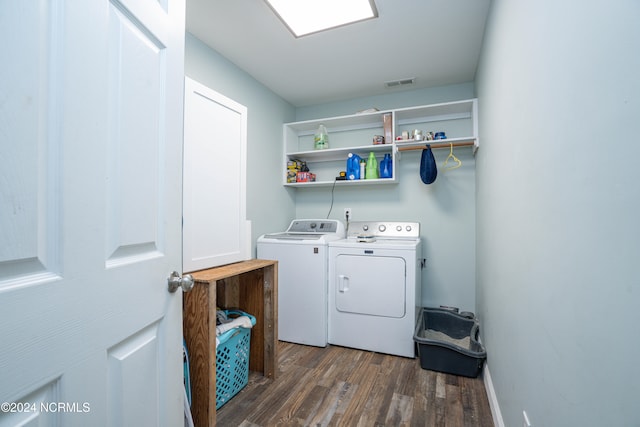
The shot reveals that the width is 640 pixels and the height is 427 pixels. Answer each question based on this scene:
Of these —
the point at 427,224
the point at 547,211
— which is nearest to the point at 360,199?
the point at 427,224

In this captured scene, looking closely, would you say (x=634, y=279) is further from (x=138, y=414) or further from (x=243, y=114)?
(x=243, y=114)

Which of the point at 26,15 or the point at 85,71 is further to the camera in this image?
the point at 85,71

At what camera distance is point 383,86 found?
2.89 metres

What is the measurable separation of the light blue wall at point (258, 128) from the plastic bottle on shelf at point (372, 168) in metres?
0.95

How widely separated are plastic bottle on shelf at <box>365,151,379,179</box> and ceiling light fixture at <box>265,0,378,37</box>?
1252 millimetres

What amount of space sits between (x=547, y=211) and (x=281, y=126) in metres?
2.72

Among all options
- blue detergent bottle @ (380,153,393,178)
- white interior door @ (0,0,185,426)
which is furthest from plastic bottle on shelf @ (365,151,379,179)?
white interior door @ (0,0,185,426)

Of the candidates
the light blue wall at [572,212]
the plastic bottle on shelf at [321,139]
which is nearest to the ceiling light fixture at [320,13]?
the light blue wall at [572,212]

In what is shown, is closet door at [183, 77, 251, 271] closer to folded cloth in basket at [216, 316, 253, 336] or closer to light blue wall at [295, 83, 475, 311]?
folded cloth in basket at [216, 316, 253, 336]

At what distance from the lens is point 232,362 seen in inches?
68.7

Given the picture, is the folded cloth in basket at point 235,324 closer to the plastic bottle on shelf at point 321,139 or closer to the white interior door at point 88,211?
the white interior door at point 88,211

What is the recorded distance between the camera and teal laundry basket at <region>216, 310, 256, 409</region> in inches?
65.6

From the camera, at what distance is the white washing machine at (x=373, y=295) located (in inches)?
90.1

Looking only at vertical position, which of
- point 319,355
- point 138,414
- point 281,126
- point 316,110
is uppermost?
point 316,110
